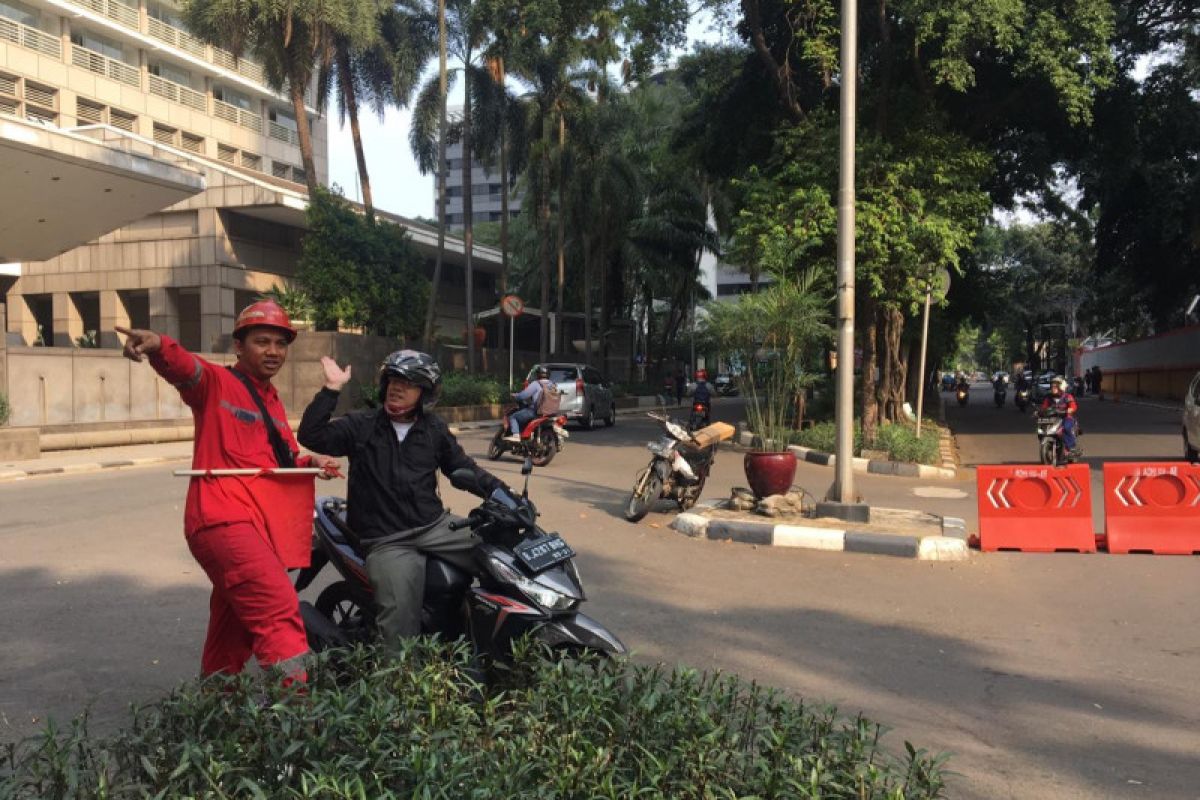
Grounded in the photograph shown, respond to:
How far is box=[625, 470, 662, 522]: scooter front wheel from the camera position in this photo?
9.62 meters

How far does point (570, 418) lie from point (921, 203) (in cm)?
967

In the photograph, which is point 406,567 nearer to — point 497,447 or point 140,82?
point 497,447

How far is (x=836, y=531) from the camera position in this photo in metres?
8.59

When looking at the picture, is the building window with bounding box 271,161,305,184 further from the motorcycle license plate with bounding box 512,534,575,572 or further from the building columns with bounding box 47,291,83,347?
the motorcycle license plate with bounding box 512,534,575,572

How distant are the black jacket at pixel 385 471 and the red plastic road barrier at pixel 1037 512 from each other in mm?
6246

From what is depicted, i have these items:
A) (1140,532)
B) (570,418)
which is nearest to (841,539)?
(1140,532)

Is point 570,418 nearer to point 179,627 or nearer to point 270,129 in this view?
point 179,627

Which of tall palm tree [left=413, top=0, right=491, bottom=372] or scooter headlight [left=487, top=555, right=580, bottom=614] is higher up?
tall palm tree [left=413, top=0, right=491, bottom=372]

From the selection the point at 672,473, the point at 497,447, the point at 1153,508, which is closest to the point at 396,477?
the point at 672,473

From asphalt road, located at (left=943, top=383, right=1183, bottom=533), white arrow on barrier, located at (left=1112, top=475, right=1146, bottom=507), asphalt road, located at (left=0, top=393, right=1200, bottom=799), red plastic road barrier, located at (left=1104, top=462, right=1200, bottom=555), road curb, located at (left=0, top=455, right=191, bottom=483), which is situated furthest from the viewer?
asphalt road, located at (left=943, top=383, right=1183, bottom=533)

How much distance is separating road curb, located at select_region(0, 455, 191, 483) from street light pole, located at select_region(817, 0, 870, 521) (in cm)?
1132

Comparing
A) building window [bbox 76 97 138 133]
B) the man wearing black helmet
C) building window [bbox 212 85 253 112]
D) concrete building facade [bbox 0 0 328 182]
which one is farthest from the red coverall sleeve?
building window [bbox 212 85 253 112]

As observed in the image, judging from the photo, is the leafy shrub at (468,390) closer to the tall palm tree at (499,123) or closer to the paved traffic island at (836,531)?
the tall palm tree at (499,123)

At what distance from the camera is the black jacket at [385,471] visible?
12.6 feet
